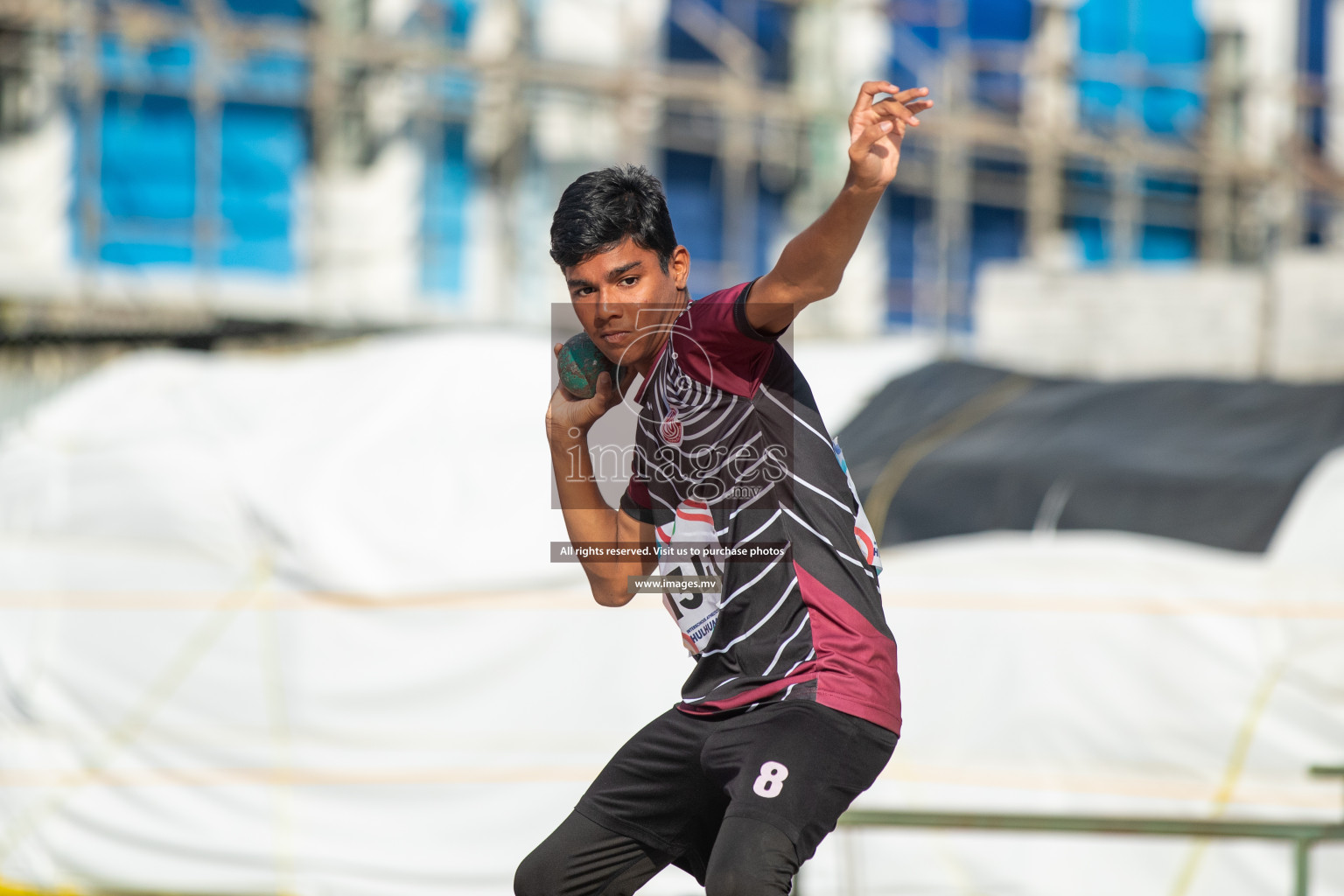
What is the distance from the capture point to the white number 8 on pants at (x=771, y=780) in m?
2.44

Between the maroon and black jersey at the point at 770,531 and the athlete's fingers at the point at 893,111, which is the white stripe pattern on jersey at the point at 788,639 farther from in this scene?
the athlete's fingers at the point at 893,111

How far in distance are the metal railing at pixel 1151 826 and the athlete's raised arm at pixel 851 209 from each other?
2.50 m

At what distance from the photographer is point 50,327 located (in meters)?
12.6

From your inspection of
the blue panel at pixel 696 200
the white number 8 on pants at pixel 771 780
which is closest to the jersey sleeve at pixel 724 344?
the white number 8 on pants at pixel 771 780

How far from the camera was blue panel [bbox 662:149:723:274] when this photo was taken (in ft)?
55.9

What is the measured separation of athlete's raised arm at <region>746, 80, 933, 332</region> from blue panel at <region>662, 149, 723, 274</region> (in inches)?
580

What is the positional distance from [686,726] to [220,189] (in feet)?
43.4

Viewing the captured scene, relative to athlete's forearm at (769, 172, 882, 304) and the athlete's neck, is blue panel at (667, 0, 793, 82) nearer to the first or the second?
the athlete's neck

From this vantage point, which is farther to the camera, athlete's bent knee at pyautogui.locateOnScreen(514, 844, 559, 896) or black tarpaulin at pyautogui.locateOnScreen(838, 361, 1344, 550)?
black tarpaulin at pyautogui.locateOnScreen(838, 361, 1344, 550)

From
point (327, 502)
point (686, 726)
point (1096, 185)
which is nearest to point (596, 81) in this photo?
point (1096, 185)

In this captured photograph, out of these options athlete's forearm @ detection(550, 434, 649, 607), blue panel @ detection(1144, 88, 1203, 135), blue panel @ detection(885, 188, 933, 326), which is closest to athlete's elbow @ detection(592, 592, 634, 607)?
athlete's forearm @ detection(550, 434, 649, 607)

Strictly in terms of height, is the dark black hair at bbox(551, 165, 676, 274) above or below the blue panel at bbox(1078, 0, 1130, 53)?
below

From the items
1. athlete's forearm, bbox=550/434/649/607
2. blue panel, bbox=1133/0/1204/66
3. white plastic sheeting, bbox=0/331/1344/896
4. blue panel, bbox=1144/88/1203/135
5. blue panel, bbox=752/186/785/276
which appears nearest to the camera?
athlete's forearm, bbox=550/434/649/607

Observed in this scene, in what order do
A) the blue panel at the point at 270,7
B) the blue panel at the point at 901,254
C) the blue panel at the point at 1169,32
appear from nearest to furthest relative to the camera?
the blue panel at the point at 270,7 < the blue panel at the point at 901,254 < the blue panel at the point at 1169,32
